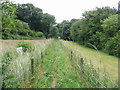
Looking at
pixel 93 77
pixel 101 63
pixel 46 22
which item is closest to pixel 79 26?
pixel 101 63

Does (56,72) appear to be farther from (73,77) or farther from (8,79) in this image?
(8,79)

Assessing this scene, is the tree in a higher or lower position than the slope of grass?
higher

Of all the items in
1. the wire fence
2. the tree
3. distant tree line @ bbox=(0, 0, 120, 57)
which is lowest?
the wire fence

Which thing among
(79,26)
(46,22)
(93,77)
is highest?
(46,22)

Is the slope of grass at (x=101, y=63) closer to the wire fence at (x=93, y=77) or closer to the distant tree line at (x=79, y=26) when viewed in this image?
the wire fence at (x=93, y=77)

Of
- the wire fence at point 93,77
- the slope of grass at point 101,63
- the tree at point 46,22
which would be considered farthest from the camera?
the tree at point 46,22

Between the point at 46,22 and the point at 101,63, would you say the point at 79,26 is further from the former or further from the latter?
the point at 46,22

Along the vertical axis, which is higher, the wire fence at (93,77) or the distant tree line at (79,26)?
the distant tree line at (79,26)

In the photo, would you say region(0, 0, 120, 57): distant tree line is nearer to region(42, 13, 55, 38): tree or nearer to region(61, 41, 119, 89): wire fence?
region(42, 13, 55, 38): tree

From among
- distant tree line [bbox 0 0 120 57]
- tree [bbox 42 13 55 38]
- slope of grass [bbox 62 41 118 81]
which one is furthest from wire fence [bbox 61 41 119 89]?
tree [bbox 42 13 55 38]

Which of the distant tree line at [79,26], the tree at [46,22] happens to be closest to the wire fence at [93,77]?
the distant tree line at [79,26]

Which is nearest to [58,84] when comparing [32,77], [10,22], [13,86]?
[32,77]

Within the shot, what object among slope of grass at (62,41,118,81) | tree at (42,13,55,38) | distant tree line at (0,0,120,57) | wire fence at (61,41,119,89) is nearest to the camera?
distant tree line at (0,0,120,57)

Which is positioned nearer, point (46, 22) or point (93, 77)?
point (93, 77)
